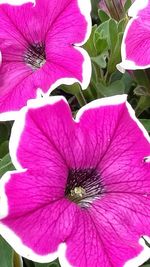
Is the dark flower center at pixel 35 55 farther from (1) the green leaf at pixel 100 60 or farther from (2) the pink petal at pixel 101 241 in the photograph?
(2) the pink petal at pixel 101 241

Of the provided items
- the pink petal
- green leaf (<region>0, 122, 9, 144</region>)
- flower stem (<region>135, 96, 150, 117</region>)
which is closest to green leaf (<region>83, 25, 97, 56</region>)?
flower stem (<region>135, 96, 150, 117</region>)

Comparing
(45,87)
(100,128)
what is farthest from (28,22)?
(100,128)

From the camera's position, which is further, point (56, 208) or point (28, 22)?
point (28, 22)

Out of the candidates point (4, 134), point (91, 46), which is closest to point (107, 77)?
point (91, 46)

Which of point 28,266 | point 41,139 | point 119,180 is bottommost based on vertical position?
point 28,266

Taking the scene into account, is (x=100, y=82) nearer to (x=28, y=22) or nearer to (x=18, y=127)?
(x=28, y=22)
